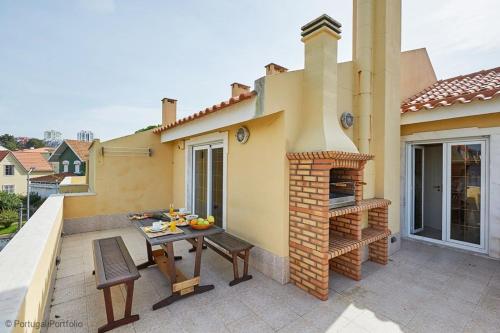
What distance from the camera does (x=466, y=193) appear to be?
6.39m

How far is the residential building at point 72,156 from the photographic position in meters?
27.5

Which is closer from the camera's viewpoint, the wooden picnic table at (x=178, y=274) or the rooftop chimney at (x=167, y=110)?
the wooden picnic table at (x=178, y=274)

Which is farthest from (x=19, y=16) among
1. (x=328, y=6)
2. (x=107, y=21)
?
(x=328, y=6)

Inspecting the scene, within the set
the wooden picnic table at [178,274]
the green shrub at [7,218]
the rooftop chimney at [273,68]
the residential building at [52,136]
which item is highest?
the residential building at [52,136]

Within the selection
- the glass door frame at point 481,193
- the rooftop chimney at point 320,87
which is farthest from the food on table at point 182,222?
the glass door frame at point 481,193

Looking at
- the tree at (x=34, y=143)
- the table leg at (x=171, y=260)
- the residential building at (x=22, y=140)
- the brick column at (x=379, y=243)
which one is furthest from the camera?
the residential building at (x=22, y=140)

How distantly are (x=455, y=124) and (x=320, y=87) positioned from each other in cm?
457

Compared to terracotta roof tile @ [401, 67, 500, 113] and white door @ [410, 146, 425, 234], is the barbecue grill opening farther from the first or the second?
white door @ [410, 146, 425, 234]

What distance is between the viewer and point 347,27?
6.82 meters

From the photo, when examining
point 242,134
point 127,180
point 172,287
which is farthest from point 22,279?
point 127,180

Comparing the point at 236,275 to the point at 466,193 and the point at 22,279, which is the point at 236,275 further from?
the point at 466,193

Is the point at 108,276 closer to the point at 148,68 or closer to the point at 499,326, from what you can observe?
the point at 499,326

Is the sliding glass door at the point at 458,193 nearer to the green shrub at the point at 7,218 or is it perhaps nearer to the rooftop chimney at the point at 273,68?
the rooftop chimney at the point at 273,68

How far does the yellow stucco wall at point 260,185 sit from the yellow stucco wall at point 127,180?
4310mm
